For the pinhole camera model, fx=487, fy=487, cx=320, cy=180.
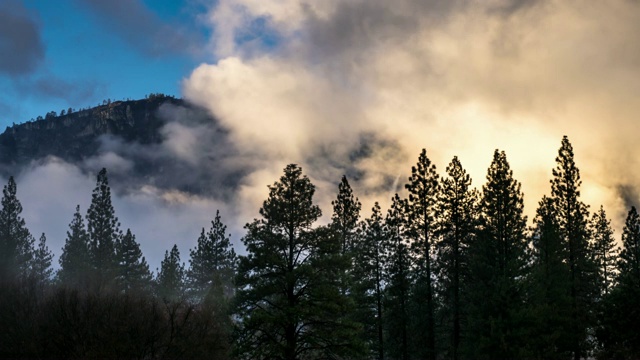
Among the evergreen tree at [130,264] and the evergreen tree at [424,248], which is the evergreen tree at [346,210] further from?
the evergreen tree at [130,264]

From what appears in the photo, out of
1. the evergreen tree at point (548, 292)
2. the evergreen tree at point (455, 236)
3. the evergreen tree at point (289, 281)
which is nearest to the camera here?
the evergreen tree at point (289, 281)

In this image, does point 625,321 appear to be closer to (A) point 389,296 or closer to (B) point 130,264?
(A) point 389,296

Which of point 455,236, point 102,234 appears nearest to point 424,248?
point 455,236

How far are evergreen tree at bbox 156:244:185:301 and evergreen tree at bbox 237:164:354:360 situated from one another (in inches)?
2383

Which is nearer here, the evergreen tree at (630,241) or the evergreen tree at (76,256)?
the evergreen tree at (630,241)

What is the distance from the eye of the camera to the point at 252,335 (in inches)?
1150

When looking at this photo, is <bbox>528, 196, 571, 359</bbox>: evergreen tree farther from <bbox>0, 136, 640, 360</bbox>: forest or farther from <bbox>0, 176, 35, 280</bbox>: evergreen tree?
<bbox>0, 176, 35, 280</bbox>: evergreen tree

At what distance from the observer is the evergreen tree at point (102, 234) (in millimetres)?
74812

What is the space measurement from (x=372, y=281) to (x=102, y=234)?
168 ft

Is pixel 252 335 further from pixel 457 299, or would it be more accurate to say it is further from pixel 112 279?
pixel 112 279

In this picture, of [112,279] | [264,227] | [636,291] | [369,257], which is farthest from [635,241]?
[112,279]

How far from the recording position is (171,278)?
90750 mm

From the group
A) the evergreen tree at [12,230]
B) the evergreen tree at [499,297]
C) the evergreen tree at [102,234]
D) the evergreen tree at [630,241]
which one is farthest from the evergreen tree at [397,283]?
the evergreen tree at [12,230]

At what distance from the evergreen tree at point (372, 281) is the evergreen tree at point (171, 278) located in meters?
51.1
